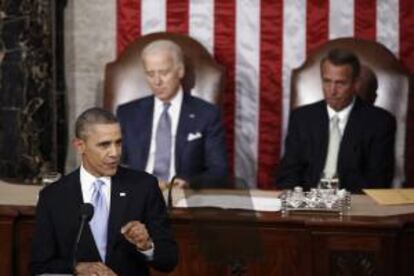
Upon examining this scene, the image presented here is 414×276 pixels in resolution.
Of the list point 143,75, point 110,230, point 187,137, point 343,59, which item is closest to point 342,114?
point 343,59

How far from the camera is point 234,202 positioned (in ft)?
Result: 16.1

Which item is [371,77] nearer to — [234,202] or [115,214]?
[234,202]

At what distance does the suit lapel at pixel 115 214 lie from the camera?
4453mm

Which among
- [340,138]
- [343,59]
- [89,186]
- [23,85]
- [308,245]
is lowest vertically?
[308,245]

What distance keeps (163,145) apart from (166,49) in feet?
1.88

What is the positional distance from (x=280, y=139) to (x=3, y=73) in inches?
72.9

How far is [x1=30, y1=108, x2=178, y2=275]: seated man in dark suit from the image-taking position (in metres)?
4.38

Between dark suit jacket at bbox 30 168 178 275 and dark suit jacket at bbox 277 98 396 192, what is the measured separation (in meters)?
2.02

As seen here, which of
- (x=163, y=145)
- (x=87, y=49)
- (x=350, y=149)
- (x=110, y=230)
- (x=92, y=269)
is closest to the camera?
(x=92, y=269)

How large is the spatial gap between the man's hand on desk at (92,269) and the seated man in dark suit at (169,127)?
7.21ft

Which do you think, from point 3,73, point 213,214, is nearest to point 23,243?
point 213,214

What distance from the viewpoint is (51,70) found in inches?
283

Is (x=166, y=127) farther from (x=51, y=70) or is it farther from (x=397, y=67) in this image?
(x=397, y=67)

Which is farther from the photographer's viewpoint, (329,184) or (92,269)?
(329,184)
